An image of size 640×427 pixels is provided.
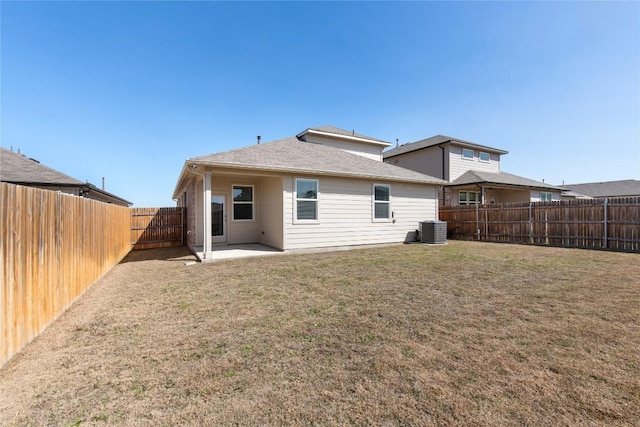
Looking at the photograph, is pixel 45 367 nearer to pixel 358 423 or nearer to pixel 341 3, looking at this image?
pixel 358 423

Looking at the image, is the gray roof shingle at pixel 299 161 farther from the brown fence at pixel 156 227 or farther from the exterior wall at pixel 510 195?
the exterior wall at pixel 510 195

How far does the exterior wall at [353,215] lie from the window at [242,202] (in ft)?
9.28

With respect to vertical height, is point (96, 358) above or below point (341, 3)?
below

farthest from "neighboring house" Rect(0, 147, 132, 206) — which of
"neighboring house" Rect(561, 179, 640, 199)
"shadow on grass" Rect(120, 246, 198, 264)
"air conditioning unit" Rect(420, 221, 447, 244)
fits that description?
"neighboring house" Rect(561, 179, 640, 199)

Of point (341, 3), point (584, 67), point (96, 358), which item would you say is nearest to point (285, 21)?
point (341, 3)

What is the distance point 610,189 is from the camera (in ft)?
118

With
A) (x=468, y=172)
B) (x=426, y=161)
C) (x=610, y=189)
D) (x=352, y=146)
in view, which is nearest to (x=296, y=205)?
(x=352, y=146)

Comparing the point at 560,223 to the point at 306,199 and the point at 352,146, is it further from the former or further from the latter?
the point at 352,146

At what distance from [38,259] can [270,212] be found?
7.30 metres

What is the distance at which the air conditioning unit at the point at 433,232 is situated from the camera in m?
11.8

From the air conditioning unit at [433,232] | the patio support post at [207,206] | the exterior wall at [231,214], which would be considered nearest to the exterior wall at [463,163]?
the air conditioning unit at [433,232]

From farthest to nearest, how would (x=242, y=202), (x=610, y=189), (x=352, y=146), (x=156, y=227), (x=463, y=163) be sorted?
(x=610, y=189) → (x=463, y=163) → (x=352, y=146) → (x=156, y=227) → (x=242, y=202)

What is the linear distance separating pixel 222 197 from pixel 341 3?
883 cm

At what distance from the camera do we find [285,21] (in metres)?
10.7
